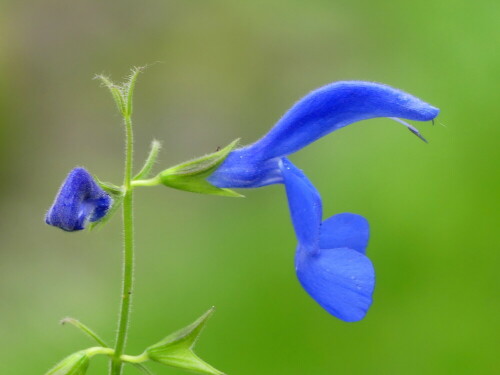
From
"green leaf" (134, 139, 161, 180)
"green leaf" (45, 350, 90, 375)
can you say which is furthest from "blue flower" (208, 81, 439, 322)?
"green leaf" (45, 350, 90, 375)

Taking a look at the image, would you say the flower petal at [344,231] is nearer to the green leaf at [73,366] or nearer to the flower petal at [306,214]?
the flower petal at [306,214]

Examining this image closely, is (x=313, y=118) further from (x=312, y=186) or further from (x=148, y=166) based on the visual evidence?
(x=148, y=166)

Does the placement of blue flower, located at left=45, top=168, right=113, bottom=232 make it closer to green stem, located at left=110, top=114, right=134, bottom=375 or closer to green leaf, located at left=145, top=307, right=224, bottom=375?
green stem, located at left=110, top=114, right=134, bottom=375

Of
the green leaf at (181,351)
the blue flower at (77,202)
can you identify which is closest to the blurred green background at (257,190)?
the green leaf at (181,351)

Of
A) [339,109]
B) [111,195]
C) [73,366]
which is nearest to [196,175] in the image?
[111,195]

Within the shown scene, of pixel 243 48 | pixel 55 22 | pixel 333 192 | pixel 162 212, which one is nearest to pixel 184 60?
pixel 243 48

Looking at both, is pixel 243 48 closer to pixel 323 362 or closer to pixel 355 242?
pixel 323 362
